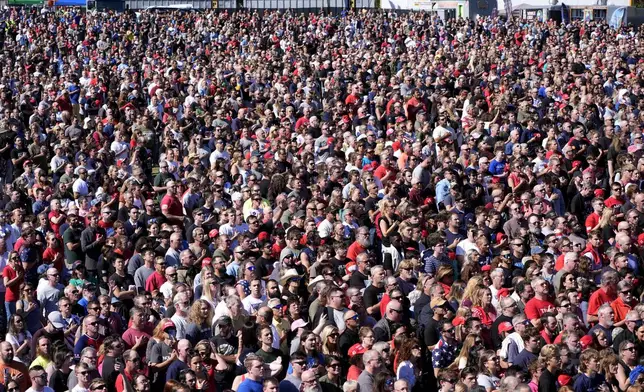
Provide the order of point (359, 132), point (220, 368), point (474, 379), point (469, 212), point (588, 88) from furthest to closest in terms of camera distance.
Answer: point (588, 88) → point (359, 132) → point (469, 212) → point (220, 368) → point (474, 379)

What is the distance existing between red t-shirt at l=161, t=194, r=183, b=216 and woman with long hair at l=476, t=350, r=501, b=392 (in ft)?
20.3

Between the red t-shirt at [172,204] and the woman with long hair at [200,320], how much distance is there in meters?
4.34

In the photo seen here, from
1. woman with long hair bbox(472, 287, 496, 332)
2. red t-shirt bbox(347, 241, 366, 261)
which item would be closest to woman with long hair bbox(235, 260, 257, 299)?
red t-shirt bbox(347, 241, 366, 261)

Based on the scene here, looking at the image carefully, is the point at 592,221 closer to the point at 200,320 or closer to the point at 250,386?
the point at 200,320

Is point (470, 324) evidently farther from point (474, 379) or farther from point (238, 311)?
point (238, 311)

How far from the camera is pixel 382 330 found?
1073 centimetres

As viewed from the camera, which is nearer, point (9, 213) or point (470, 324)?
point (470, 324)

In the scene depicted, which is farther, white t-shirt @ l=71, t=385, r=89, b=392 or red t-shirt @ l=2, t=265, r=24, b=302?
red t-shirt @ l=2, t=265, r=24, b=302

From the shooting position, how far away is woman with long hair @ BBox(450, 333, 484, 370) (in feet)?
33.5


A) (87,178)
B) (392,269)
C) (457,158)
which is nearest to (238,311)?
(392,269)

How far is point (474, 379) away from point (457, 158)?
8.51 meters

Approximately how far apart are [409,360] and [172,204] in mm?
5817

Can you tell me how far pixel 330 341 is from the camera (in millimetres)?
10273

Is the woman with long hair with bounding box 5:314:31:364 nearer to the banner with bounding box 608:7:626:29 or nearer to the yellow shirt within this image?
the yellow shirt
